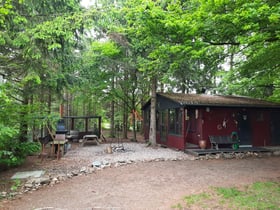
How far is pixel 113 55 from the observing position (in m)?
13.2

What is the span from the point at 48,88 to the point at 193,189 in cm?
733

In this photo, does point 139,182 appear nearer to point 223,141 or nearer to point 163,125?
point 223,141

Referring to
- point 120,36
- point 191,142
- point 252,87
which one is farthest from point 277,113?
point 120,36

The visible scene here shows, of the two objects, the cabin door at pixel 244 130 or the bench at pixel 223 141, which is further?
the cabin door at pixel 244 130

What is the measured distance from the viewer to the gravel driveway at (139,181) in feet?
14.2

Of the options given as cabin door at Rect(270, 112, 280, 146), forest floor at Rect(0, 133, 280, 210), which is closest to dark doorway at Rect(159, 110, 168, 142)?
forest floor at Rect(0, 133, 280, 210)

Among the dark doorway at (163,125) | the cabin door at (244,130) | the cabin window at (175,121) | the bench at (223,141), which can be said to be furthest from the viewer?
the dark doorway at (163,125)

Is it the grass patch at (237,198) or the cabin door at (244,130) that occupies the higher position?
the cabin door at (244,130)

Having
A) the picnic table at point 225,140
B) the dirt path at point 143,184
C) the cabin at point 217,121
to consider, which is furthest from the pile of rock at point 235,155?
the cabin at point 217,121

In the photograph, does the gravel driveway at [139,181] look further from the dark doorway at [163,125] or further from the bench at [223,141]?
the dark doorway at [163,125]

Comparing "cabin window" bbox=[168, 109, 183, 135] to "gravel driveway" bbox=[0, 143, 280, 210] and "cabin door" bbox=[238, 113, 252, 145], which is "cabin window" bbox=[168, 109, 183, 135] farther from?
"cabin door" bbox=[238, 113, 252, 145]

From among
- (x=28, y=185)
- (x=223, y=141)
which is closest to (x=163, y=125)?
(x=223, y=141)

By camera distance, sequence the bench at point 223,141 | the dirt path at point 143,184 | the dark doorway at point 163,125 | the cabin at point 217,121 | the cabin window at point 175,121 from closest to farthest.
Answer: the dirt path at point 143,184, the bench at point 223,141, the cabin at point 217,121, the cabin window at point 175,121, the dark doorway at point 163,125

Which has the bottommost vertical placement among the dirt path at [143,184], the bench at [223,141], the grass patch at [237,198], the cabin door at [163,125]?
the dirt path at [143,184]
